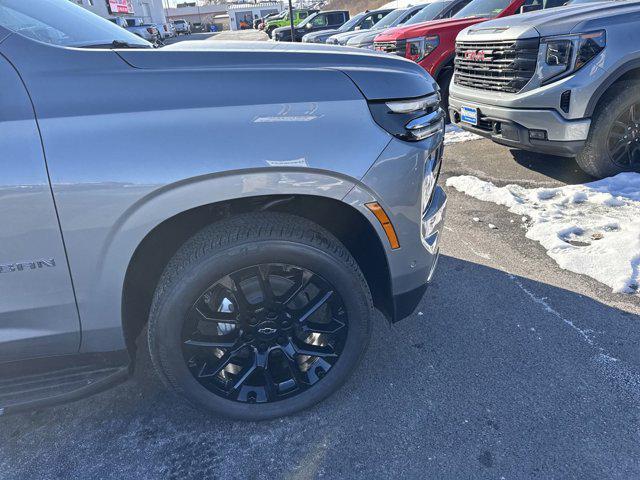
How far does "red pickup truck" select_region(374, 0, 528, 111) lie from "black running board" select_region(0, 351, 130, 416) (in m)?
6.63

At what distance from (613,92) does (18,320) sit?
4.93m

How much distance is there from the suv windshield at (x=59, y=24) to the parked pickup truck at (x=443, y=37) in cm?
565

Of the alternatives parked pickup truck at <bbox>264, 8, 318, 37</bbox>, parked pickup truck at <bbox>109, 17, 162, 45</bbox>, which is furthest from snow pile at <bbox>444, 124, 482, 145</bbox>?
parked pickup truck at <bbox>264, 8, 318, 37</bbox>

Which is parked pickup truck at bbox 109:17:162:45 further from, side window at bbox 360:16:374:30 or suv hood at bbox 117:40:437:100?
suv hood at bbox 117:40:437:100

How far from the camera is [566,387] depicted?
2.26 metres

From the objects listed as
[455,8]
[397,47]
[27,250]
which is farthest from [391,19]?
[27,250]

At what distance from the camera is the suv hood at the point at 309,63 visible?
1798mm

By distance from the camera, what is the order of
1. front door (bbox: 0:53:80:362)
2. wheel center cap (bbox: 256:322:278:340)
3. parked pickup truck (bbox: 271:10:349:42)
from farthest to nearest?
parked pickup truck (bbox: 271:10:349:42) → wheel center cap (bbox: 256:322:278:340) → front door (bbox: 0:53:80:362)

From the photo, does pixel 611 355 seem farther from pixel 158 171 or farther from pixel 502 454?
pixel 158 171

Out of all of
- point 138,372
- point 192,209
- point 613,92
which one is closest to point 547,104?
point 613,92

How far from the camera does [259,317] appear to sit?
2.06 m

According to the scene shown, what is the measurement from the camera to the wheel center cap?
2.07 m

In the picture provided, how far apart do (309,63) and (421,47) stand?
238 inches

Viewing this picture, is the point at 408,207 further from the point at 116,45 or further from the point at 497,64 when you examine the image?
the point at 497,64
